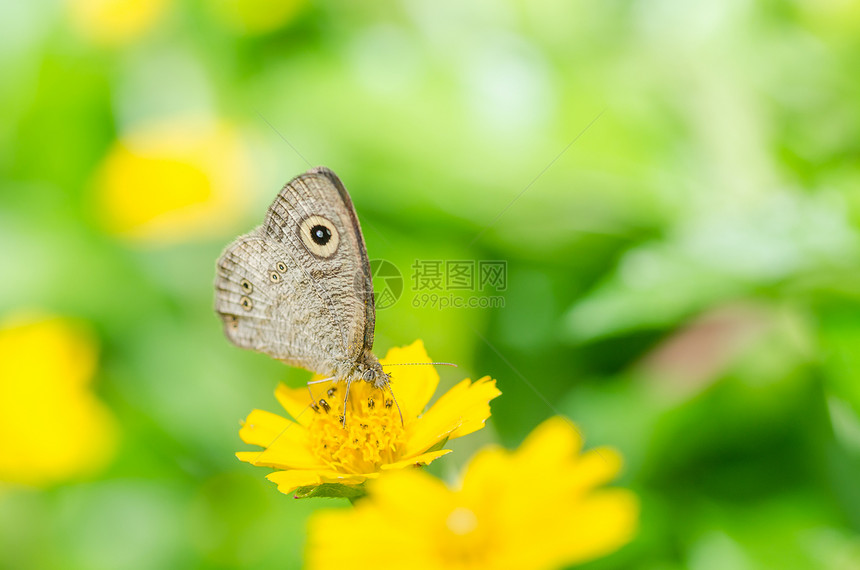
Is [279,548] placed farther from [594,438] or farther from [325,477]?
[325,477]

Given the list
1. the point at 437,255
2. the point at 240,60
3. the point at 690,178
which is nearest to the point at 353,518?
the point at 437,255

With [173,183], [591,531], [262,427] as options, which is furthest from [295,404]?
[173,183]

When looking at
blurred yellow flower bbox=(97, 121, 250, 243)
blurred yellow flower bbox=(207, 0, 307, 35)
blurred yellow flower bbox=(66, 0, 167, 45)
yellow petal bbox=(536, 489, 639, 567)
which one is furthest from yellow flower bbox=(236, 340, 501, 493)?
blurred yellow flower bbox=(66, 0, 167, 45)

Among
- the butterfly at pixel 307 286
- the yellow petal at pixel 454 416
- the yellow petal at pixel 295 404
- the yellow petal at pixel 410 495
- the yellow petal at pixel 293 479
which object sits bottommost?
the yellow petal at pixel 410 495

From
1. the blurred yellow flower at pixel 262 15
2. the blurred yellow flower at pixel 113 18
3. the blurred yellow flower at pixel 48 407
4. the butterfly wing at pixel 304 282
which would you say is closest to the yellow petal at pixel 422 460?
the butterfly wing at pixel 304 282

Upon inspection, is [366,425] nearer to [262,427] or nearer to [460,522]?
[262,427]

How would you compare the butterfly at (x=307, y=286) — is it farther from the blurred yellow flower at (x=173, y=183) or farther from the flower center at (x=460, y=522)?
the blurred yellow flower at (x=173, y=183)
